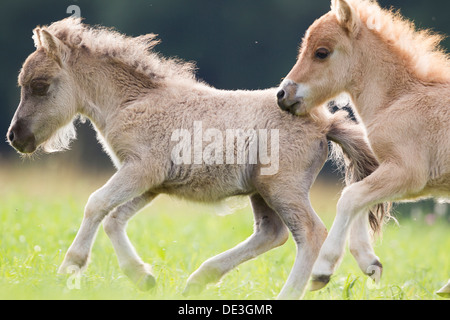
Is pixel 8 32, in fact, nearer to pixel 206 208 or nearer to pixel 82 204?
pixel 82 204

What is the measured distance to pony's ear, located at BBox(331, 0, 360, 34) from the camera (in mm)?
5574

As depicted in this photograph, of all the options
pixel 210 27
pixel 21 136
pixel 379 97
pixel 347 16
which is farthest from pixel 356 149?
pixel 210 27

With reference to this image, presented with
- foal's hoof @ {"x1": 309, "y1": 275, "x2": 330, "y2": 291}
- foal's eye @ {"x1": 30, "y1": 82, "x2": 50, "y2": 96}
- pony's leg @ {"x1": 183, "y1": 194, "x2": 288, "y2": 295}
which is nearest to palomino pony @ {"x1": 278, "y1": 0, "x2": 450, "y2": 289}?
foal's hoof @ {"x1": 309, "y1": 275, "x2": 330, "y2": 291}

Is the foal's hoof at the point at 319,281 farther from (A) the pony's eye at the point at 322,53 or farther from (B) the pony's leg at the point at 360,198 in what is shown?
(A) the pony's eye at the point at 322,53

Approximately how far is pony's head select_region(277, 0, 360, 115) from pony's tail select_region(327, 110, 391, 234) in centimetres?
36

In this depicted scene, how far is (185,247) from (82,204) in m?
2.71

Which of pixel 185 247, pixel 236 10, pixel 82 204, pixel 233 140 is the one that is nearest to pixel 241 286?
pixel 233 140

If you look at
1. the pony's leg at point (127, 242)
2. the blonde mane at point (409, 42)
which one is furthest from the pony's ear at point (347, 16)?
the pony's leg at point (127, 242)

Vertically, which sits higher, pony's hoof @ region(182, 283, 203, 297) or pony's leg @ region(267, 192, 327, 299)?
A: pony's leg @ region(267, 192, 327, 299)

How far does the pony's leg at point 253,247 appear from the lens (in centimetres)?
590

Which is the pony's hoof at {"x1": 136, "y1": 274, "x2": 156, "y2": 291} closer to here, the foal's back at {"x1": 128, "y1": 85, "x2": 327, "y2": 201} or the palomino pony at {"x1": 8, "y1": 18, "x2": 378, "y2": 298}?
the palomino pony at {"x1": 8, "y1": 18, "x2": 378, "y2": 298}

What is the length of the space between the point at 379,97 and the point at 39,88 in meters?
2.87

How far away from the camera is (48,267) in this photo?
584 centimetres

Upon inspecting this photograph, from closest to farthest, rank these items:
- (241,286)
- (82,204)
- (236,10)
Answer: (241,286), (82,204), (236,10)
